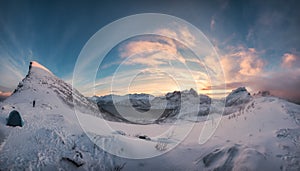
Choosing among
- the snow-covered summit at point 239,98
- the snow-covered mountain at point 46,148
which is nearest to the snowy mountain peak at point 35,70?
the snow-covered mountain at point 46,148

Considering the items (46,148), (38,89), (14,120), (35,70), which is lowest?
(46,148)

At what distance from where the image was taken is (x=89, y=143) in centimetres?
819

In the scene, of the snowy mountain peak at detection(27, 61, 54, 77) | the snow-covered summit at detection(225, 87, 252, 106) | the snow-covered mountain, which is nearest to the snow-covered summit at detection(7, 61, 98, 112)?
the snowy mountain peak at detection(27, 61, 54, 77)

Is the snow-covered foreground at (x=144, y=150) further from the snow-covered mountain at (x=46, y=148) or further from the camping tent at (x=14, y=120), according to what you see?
the camping tent at (x=14, y=120)

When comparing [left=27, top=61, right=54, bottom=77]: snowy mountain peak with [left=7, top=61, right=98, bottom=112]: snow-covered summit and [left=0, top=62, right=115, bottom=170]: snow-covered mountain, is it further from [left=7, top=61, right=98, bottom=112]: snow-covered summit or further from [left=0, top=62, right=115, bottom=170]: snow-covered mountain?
[left=0, top=62, right=115, bottom=170]: snow-covered mountain

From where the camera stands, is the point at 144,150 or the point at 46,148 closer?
the point at 46,148

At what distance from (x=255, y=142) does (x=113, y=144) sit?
6.70 metres

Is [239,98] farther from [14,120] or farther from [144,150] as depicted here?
[14,120]

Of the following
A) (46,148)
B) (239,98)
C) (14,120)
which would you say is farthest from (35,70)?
(239,98)

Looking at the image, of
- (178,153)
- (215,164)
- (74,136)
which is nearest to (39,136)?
(74,136)

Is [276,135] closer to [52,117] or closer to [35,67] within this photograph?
[52,117]

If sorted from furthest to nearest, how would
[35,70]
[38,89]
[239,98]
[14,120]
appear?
1. [239,98]
2. [35,70]
3. [38,89]
4. [14,120]

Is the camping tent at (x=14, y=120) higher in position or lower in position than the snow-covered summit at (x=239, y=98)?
lower

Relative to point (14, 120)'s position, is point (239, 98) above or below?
above
